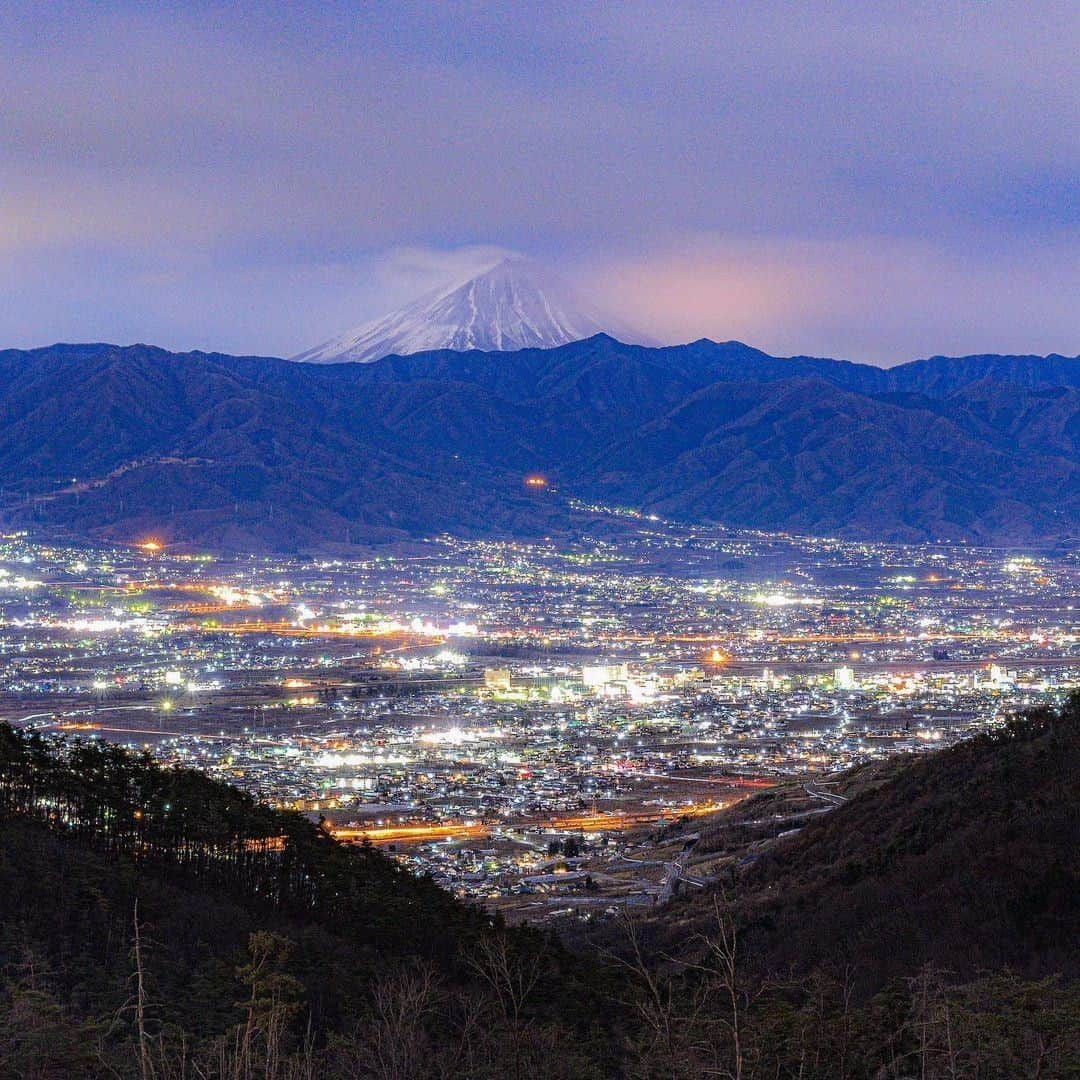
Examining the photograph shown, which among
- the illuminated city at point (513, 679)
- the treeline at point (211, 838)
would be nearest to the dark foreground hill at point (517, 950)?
the treeline at point (211, 838)

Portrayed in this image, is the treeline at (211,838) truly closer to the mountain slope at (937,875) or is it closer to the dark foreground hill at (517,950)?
the dark foreground hill at (517,950)

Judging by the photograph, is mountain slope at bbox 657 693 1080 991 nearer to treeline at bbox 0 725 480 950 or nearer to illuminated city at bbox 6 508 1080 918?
illuminated city at bbox 6 508 1080 918

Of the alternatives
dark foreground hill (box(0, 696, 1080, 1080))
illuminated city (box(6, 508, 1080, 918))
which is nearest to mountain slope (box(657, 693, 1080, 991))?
dark foreground hill (box(0, 696, 1080, 1080))

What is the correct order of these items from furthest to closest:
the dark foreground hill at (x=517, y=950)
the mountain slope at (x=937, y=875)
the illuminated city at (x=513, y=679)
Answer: the illuminated city at (x=513, y=679)
the mountain slope at (x=937, y=875)
the dark foreground hill at (x=517, y=950)

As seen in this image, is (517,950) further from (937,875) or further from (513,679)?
(513,679)

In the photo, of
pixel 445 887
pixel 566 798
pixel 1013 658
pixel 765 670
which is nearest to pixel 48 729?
pixel 566 798

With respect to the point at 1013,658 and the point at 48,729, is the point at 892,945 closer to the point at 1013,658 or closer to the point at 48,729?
the point at 48,729

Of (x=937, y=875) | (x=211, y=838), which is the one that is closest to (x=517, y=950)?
(x=937, y=875)

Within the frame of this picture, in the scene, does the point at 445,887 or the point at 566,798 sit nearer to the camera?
the point at 445,887
